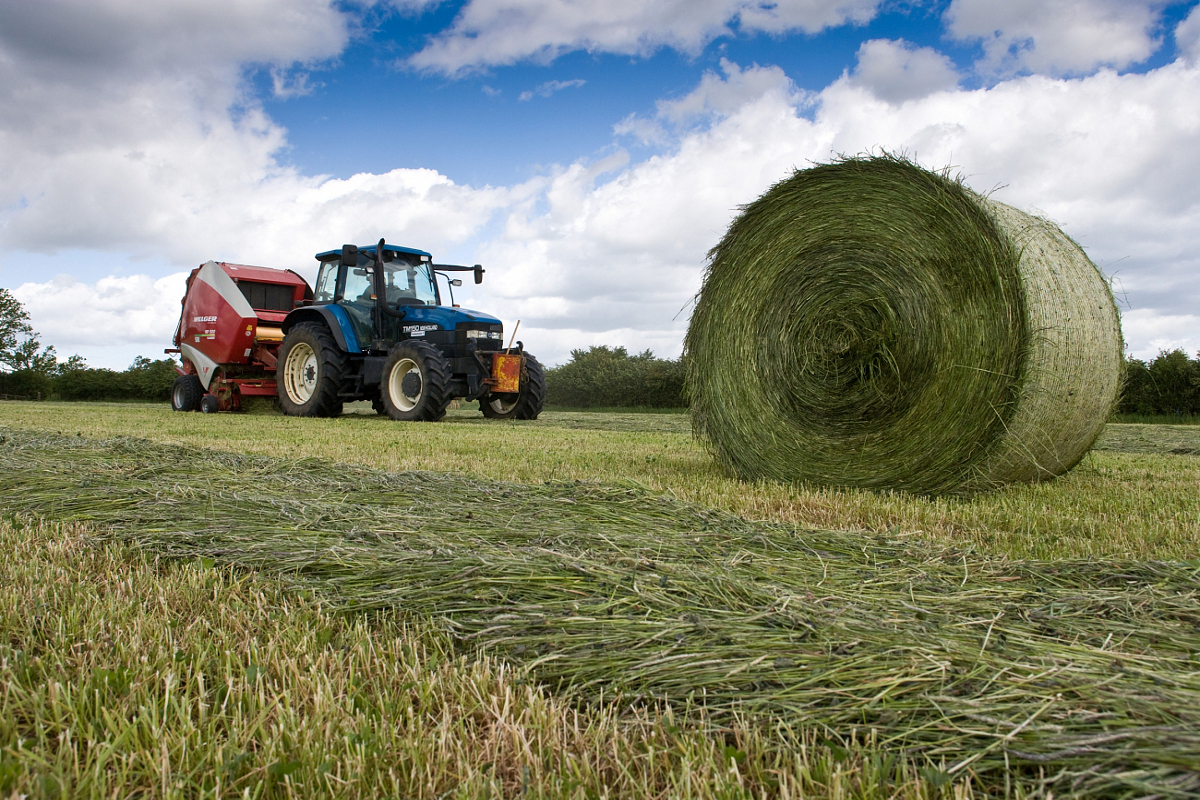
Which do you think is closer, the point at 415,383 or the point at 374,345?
the point at 415,383

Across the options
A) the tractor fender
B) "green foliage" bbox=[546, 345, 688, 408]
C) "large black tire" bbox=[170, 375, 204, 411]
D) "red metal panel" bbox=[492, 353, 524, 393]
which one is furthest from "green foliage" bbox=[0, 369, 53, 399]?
"red metal panel" bbox=[492, 353, 524, 393]

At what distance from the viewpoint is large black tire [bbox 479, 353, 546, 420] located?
511 inches

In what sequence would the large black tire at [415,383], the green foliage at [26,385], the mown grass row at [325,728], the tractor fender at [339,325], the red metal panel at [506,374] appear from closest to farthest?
the mown grass row at [325,728] → the large black tire at [415,383] → the tractor fender at [339,325] → the red metal panel at [506,374] → the green foliage at [26,385]

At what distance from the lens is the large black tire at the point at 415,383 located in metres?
11.0

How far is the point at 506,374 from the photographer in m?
12.1

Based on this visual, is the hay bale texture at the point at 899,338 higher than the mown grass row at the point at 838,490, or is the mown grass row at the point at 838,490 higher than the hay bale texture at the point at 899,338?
the hay bale texture at the point at 899,338

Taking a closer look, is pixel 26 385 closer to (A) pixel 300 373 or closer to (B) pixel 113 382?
(B) pixel 113 382

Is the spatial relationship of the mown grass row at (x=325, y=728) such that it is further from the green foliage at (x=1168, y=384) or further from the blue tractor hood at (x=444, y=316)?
the green foliage at (x=1168, y=384)

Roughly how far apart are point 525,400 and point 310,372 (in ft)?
11.2

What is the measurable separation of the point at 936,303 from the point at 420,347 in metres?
7.91

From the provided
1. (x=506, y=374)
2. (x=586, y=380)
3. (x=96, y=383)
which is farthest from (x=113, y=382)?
(x=506, y=374)

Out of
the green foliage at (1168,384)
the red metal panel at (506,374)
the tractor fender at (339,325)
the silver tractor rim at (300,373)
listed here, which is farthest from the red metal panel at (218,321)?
the green foliage at (1168,384)

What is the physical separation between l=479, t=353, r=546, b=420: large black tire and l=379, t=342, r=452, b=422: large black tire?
1528 millimetres

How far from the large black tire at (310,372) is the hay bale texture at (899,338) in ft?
25.7
